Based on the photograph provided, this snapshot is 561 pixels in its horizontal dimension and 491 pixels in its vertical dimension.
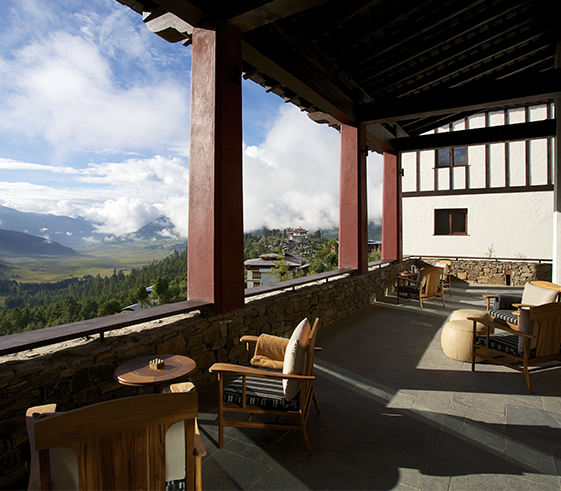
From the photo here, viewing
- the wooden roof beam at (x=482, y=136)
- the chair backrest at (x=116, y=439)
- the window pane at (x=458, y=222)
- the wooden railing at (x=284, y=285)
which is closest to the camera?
the chair backrest at (x=116, y=439)

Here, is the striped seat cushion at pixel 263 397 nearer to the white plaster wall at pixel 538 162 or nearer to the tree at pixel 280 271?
the tree at pixel 280 271

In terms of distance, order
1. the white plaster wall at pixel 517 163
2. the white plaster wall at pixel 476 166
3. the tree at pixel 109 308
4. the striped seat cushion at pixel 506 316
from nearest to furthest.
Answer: the striped seat cushion at pixel 506 316 → the tree at pixel 109 308 → the white plaster wall at pixel 517 163 → the white plaster wall at pixel 476 166

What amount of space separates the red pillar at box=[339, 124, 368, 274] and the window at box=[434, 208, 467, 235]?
6.84 m

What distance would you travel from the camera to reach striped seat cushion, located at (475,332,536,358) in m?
3.22

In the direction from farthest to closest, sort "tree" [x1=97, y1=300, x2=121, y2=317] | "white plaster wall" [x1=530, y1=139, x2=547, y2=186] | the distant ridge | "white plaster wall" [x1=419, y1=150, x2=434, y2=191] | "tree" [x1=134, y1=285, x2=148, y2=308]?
1. "white plaster wall" [x1=419, y1=150, x2=434, y2=191]
2. the distant ridge
3. "white plaster wall" [x1=530, y1=139, x2=547, y2=186]
4. "tree" [x1=134, y1=285, x2=148, y2=308]
5. "tree" [x1=97, y1=300, x2=121, y2=317]

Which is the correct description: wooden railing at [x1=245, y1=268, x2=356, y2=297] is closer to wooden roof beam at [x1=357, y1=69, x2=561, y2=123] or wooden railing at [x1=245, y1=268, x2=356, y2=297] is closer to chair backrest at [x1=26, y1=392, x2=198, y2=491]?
chair backrest at [x1=26, y1=392, x2=198, y2=491]

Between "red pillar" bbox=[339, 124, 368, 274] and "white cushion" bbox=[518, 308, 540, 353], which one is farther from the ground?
"red pillar" bbox=[339, 124, 368, 274]

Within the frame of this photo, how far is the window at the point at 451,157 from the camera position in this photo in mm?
11719

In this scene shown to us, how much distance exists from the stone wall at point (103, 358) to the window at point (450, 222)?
377 inches

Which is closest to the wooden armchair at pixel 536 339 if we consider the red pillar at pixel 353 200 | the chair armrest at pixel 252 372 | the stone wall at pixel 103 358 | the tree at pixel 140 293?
the chair armrest at pixel 252 372

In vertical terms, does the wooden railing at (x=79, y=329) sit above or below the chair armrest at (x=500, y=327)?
above

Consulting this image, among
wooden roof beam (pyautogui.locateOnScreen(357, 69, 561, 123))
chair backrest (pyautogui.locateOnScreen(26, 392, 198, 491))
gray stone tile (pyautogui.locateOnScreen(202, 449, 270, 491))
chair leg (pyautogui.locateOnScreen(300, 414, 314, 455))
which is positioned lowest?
gray stone tile (pyautogui.locateOnScreen(202, 449, 270, 491))

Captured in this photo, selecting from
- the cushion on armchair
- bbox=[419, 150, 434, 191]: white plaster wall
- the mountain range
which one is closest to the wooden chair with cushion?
the cushion on armchair

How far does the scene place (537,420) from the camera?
8.36 ft
